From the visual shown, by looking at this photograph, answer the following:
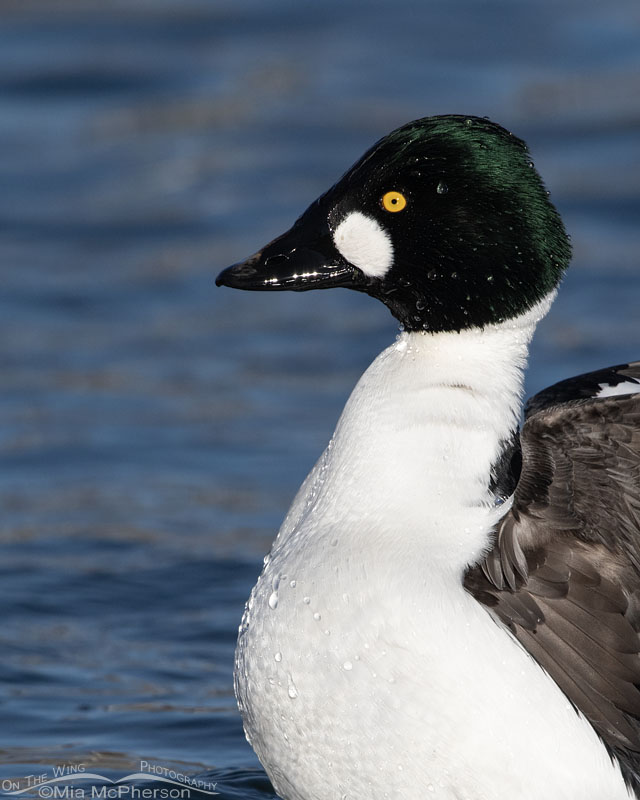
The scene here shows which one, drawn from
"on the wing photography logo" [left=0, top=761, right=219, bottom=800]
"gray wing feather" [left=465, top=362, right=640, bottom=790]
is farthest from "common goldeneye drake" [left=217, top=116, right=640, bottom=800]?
"on the wing photography logo" [left=0, top=761, right=219, bottom=800]

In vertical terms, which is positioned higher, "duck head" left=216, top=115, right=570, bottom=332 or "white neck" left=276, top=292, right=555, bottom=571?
"duck head" left=216, top=115, right=570, bottom=332

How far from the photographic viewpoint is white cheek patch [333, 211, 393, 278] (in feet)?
14.1

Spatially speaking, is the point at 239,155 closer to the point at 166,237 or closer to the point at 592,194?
the point at 166,237

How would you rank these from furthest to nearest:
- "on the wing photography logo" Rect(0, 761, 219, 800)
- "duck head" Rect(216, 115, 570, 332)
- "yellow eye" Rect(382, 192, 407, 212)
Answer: "on the wing photography logo" Rect(0, 761, 219, 800), "yellow eye" Rect(382, 192, 407, 212), "duck head" Rect(216, 115, 570, 332)

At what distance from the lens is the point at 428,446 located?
162 inches

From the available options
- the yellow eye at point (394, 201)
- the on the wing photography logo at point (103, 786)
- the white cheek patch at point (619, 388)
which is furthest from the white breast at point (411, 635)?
the on the wing photography logo at point (103, 786)

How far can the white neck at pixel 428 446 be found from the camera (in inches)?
159

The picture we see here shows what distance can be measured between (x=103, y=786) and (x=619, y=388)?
2.08 m

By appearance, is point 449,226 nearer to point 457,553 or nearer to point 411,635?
point 457,553

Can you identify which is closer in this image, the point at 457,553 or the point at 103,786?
the point at 457,553

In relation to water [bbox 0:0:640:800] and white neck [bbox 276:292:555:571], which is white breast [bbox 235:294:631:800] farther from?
water [bbox 0:0:640:800]

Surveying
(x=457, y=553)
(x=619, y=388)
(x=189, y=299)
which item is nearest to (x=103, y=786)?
(x=457, y=553)

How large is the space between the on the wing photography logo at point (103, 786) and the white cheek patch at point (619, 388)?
5.90 feet

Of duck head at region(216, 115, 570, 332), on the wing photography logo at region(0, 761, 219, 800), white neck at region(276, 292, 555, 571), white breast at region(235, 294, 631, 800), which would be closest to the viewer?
white breast at region(235, 294, 631, 800)
